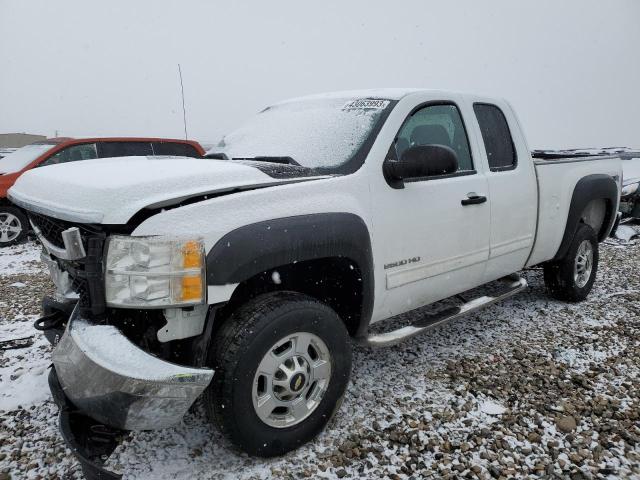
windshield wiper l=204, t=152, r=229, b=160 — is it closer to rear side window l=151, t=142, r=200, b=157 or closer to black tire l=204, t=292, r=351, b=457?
black tire l=204, t=292, r=351, b=457

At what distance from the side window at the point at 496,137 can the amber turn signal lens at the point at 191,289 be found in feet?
7.75

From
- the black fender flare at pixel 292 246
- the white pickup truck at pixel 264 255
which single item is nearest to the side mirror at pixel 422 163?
the white pickup truck at pixel 264 255

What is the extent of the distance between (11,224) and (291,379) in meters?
7.11

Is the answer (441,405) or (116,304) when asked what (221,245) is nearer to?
(116,304)

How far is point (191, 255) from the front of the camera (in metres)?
1.82

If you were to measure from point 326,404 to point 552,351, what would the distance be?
2.04 metres

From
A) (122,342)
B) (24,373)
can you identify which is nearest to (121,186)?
(122,342)

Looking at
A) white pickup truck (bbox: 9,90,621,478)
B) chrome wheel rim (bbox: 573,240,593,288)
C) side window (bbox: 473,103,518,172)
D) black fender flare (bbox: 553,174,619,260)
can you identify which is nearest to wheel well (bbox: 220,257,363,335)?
white pickup truck (bbox: 9,90,621,478)

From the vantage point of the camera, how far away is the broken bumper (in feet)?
5.46

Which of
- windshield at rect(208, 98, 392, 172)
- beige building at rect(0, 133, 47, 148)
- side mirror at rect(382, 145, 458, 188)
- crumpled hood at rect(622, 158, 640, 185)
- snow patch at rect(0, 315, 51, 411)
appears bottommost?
beige building at rect(0, 133, 47, 148)

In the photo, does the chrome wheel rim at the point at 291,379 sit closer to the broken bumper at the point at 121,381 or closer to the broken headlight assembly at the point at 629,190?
the broken bumper at the point at 121,381

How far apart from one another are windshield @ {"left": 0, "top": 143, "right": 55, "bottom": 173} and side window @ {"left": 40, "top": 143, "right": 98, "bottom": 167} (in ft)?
0.68

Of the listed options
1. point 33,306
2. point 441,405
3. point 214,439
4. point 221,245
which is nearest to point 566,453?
point 441,405

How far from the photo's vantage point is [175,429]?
2.47 m
